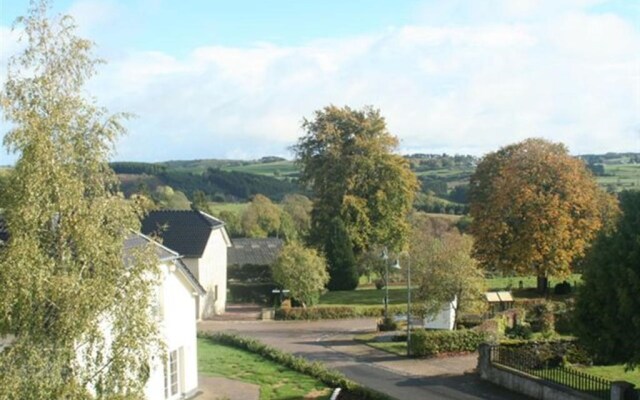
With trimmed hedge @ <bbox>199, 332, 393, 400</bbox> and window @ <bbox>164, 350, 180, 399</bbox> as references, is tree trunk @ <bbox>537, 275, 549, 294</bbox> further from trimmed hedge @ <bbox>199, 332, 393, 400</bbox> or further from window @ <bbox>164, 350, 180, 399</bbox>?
window @ <bbox>164, 350, 180, 399</bbox>

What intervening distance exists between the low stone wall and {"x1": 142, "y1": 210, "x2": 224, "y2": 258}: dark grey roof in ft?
71.8

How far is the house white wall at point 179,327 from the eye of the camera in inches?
948

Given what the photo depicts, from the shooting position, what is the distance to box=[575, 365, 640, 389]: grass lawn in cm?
2700

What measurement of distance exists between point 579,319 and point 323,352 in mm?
14863

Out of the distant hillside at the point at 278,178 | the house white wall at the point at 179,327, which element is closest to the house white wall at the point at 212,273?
the house white wall at the point at 179,327

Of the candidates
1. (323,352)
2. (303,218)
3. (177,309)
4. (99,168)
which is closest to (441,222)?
(303,218)

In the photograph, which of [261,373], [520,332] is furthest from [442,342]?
[261,373]

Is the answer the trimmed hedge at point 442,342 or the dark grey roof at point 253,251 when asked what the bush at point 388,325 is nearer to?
the trimmed hedge at point 442,342

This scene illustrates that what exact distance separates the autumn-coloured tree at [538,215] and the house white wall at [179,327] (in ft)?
92.6

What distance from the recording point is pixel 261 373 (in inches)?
1175

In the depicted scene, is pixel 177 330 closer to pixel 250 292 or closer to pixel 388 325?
pixel 388 325

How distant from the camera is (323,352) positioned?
120 ft

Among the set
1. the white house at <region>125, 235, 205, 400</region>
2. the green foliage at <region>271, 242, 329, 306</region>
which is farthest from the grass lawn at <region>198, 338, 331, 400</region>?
the green foliage at <region>271, 242, 329, 306</region>

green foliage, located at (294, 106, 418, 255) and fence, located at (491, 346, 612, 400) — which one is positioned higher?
green foliage, located at (294, 106, 418, 255)
